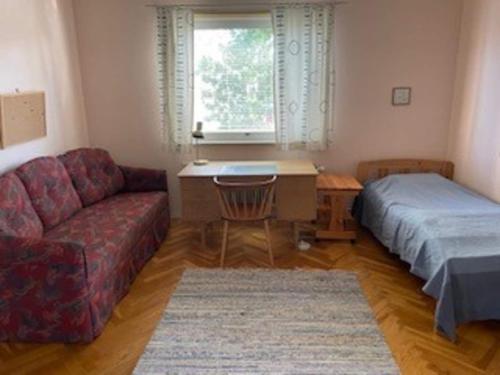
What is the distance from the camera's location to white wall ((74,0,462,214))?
3.75 meters

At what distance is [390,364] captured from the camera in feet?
6.68

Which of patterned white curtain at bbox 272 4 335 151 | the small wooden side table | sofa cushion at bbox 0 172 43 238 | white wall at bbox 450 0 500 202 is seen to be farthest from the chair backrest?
white wall at bbox 450 0 500 202

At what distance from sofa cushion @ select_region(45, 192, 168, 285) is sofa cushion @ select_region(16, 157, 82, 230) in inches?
3.2

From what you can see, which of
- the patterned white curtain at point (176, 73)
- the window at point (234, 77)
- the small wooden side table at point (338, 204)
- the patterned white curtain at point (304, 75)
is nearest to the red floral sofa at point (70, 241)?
the patterned white curtain at point (176, 73)

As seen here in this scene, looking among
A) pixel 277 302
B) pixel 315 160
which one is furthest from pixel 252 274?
pixel 315 160

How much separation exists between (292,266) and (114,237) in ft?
4.70

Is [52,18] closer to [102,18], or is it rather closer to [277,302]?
[102,18]

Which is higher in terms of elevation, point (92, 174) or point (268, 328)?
point (92, 174)

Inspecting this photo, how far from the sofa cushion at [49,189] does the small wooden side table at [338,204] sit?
2122 mm

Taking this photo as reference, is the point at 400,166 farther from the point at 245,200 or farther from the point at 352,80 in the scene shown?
the point at 245,200

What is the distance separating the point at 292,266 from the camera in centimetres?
319

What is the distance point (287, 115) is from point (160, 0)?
1683 millimetres

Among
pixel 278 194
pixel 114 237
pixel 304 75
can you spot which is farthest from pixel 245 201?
pixel 304 75

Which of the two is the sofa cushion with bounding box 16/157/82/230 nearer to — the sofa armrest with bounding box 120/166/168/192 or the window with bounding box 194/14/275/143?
the sofa armrest with bounding box 120/166/168/192
